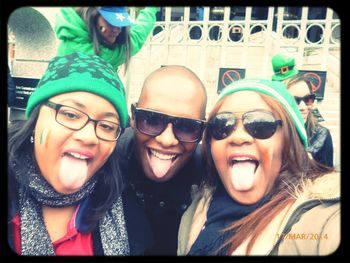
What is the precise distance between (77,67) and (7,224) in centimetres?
83

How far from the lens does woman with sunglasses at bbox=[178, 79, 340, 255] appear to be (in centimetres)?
159

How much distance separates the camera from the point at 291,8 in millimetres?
1658

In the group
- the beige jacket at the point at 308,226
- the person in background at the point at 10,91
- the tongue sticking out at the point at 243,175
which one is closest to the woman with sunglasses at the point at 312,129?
the beige jacket at the point at 308,226

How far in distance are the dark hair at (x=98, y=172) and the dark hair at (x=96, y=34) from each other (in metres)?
0.46

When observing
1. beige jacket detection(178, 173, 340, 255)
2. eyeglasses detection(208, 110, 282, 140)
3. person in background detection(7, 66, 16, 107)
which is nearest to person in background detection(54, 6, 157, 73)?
person in background detection(7, 66, 16, 107)

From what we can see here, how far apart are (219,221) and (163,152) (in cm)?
44

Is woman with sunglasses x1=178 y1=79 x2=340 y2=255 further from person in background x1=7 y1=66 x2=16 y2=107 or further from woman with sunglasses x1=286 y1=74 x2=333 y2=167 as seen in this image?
person in background x1=7 y1=66 x2=16 y2=107

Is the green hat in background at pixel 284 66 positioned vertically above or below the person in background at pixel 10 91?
above

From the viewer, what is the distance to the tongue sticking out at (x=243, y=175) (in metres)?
1.61

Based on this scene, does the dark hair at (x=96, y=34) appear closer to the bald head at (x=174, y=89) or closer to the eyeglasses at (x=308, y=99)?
the bald head at (x=174, y=89)

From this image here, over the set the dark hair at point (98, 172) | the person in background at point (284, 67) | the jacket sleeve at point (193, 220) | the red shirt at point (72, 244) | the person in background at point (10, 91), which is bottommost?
the red shirt at point (72, 244)

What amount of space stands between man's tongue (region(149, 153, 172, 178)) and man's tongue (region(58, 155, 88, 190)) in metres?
0.32
